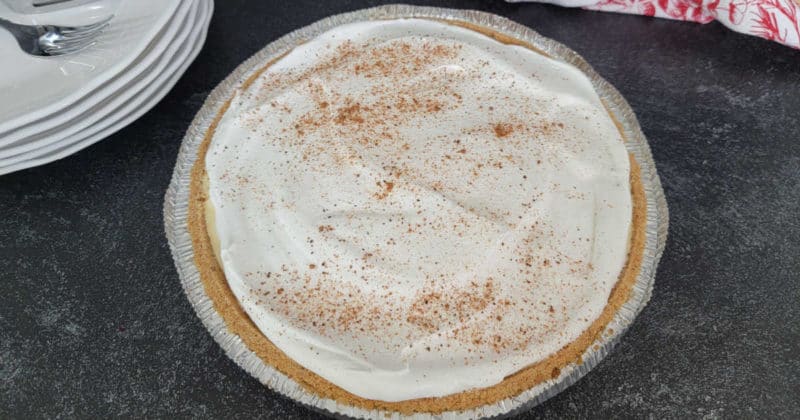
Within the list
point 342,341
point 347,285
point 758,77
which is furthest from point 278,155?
point 758,77

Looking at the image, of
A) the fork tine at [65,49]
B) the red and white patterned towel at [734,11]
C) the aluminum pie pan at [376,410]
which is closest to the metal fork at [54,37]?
the fork tine at [65,49]

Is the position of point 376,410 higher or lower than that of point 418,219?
lower

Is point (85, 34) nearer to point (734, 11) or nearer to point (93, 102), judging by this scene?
point (93, 102)

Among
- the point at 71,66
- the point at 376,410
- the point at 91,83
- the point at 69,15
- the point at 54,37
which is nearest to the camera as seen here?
the point at 376,410

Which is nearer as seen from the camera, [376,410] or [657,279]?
[376,410]

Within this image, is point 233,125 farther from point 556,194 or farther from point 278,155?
point 556,194

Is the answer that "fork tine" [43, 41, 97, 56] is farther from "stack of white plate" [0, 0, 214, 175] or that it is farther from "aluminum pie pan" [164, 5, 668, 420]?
"aluminum pie pan" [164, 5, 668, 420]

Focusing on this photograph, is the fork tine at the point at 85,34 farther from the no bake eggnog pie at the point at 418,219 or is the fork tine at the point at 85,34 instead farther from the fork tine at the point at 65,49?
the no bake eggnog pie at the point at 418,219

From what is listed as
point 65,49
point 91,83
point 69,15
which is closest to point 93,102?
point 91,83
